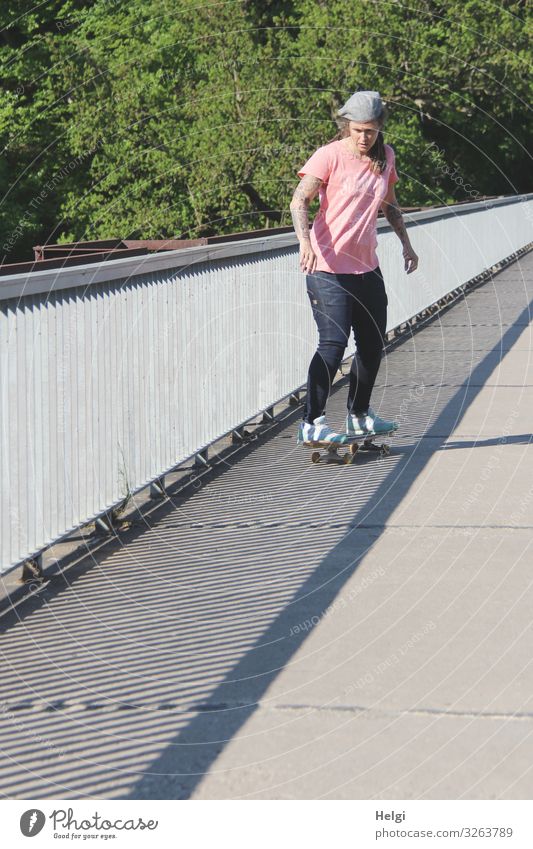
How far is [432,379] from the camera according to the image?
11805mm

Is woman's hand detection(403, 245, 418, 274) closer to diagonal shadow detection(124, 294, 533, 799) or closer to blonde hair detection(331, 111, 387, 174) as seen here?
blonde hair detection(331, 111, 387, 174)

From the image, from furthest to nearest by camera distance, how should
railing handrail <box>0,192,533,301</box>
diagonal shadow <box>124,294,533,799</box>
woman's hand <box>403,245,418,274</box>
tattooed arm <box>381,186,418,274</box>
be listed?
woman's hand <box>403,245,418,274</box>, tattooed arm <box>381,186,418,274</box>, railing handrail <box>0,192,533,301</box>, diagonal shadow <box>124,294,533,799</box>

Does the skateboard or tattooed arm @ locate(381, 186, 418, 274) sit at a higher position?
tattooed arm @ locate(381, 186, 418, 274)

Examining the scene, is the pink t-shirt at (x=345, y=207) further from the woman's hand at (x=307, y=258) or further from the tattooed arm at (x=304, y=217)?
the woman's hand at (x=307, y=258)

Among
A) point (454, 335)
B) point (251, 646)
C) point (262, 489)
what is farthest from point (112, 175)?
point (251, 646)

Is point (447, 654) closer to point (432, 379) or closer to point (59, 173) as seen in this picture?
point (432, 379)

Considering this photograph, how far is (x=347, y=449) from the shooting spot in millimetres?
8688

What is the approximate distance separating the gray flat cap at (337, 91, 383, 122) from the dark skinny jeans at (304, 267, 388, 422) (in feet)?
2.95

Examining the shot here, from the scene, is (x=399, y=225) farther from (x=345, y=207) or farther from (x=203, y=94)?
(x=203, y=94)

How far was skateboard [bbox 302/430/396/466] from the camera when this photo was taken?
8.39 meters

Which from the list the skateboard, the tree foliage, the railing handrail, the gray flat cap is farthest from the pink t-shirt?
the tree foliage

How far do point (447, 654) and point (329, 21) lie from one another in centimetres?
3965

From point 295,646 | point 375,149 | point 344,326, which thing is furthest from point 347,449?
point 295,646

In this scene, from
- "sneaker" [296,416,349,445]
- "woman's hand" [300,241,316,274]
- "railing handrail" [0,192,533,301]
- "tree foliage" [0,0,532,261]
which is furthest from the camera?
"tree foliage" [0,0,532,261]
